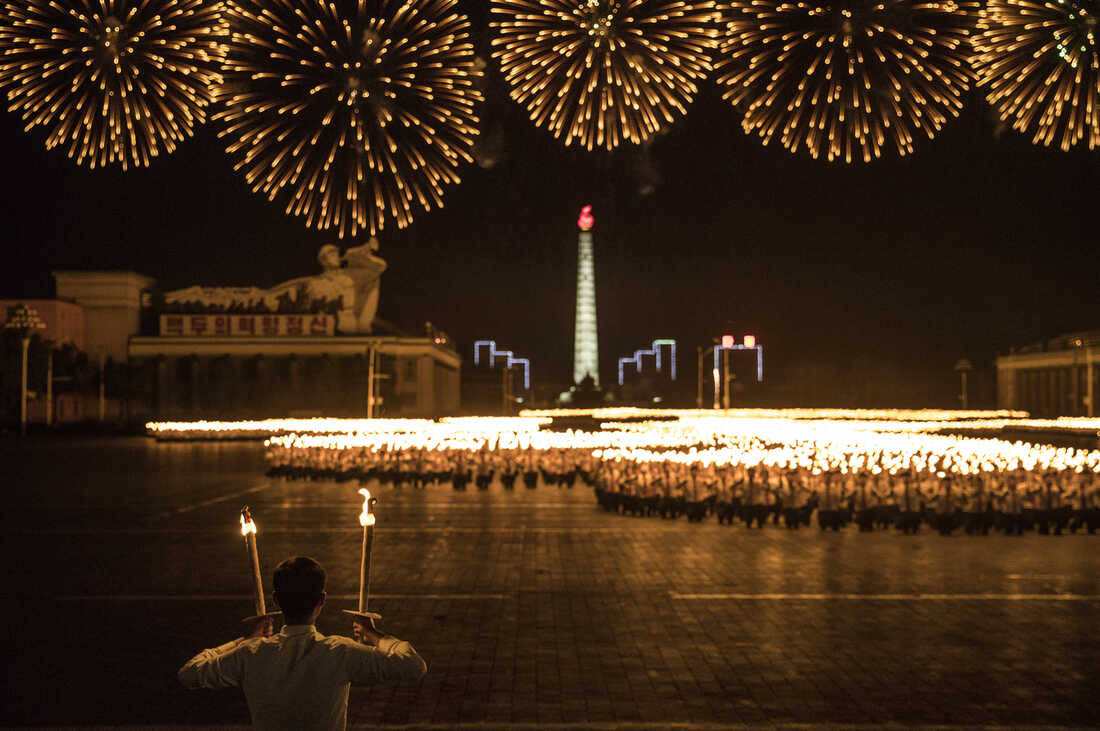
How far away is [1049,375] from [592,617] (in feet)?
343

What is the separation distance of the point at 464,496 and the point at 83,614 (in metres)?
13.0

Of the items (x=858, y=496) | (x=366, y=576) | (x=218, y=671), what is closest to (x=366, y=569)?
(x=366, y=576)

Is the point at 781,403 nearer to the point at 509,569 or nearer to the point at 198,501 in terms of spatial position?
the point at 198,501

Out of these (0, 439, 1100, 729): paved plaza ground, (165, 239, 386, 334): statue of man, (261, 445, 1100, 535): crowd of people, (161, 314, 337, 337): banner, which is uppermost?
(165, 239, 386, 334): statue of man

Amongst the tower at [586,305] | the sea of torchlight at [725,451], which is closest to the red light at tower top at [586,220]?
the tower at [586,305]

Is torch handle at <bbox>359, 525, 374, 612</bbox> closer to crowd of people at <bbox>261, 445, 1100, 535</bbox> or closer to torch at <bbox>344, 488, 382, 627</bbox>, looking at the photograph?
torch at <bbox>344, 488, 382, 627</bbox>

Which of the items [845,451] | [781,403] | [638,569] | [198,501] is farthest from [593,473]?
[781,403]

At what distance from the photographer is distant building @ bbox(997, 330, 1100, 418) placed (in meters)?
91.1

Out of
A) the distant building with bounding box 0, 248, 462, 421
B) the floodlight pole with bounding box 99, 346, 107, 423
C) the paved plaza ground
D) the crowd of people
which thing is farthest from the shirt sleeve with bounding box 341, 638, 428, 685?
the distant building with bounding box 0, 248, 462, 421

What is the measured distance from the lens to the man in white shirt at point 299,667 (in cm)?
379

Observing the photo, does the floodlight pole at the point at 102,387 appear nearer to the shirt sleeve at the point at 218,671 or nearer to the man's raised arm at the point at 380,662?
the shirt sleeve at the point at 218,671

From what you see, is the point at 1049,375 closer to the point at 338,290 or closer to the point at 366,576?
the point at 338,290

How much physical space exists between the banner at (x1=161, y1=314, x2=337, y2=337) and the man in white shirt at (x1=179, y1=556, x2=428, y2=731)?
111932 mm

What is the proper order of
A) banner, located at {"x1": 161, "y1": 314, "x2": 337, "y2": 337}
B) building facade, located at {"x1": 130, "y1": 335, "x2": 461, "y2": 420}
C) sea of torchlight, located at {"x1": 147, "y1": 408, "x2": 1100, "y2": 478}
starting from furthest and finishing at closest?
banner, located at {"x1": 161, "y1": 314, "x2": 337, "y2": 337}, building facade, located at {"x1": 130, "y1": 335, "x2": 461, "y2": 420}, sea of torchlight, located at {"x1": 147, "y1": 408, "x2": 1100, "y2": 478}
